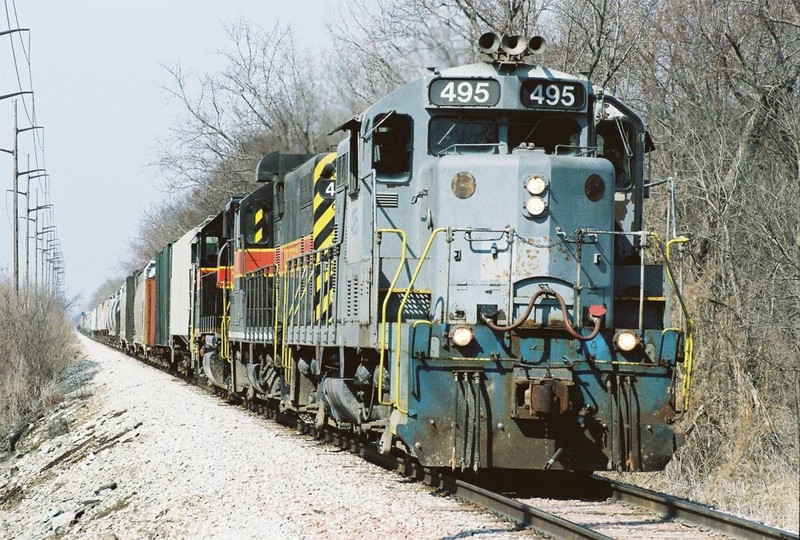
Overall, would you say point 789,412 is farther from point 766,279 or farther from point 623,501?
point 623,501

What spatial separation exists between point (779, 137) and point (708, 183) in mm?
1143

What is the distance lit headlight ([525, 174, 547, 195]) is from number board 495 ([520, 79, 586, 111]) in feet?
2.48

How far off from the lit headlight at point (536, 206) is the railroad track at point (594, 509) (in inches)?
87.1

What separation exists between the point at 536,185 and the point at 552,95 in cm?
92

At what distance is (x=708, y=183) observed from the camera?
13.5 m

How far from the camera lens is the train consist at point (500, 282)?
25.6 ft

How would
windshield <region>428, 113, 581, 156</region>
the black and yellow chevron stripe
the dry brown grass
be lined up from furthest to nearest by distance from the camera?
the dry brown grass, the black and yellow chevron stripe, windshield <region>428, 113, 581, 156</region>

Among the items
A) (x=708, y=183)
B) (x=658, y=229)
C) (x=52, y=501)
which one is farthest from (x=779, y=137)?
(x=52, y=501)

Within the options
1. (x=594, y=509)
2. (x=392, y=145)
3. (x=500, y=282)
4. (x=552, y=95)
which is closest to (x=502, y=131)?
(x=552, y=95)

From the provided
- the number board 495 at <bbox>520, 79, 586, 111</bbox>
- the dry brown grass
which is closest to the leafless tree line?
the number board 495 at <bbox>520, 79, 586, 111</bbox>

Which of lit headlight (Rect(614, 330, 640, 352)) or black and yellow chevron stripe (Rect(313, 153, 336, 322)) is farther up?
black and yellow chevron stripe (Rect(313, 153, 336, 322))

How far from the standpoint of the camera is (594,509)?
25.4 ft

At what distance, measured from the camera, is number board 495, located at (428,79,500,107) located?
867 cm

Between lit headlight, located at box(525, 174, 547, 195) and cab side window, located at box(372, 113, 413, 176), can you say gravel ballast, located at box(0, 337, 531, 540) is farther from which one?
cab side window, located at box(372, 113, 413, 176)
